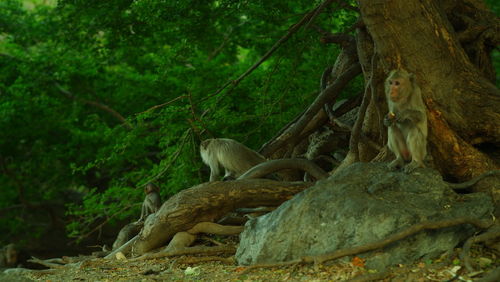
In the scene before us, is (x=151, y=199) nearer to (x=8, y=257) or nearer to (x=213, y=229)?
(x=213, y=229)

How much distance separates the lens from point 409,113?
19.5 feet

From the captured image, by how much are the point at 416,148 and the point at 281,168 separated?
282 centimetres

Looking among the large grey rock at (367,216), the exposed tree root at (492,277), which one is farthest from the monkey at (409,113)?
the exposed tree root at (492,277)

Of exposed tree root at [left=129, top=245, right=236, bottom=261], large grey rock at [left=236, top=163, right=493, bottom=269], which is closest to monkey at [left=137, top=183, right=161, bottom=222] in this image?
exposed tree root at [left=129, top=245, right=236, bottom=261]

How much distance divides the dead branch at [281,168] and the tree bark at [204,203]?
19.4 inches

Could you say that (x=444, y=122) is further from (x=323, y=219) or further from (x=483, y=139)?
(x=323, y=219)

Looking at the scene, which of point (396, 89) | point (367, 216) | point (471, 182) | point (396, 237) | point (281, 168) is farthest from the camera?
point (281, 168)

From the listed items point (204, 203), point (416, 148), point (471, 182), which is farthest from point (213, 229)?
point (471, 182)

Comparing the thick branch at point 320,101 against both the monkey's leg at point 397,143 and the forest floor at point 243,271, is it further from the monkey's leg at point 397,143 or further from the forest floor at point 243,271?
the forest floor at point 243,271

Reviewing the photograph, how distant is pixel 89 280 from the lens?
6.50 m

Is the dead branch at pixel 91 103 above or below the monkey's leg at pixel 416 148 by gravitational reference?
above

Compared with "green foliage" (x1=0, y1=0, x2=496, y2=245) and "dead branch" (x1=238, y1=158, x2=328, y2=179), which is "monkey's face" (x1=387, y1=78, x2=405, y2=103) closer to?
"dead branch" (x1=238, y1=158, x2=328, y2=179)

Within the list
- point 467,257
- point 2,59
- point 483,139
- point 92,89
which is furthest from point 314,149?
point 2,59

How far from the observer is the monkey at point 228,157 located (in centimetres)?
966
